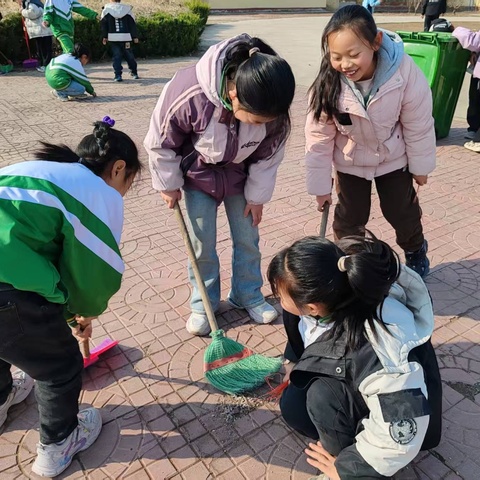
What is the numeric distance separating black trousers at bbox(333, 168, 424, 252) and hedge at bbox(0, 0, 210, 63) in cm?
936

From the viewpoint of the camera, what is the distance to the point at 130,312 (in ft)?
8.60

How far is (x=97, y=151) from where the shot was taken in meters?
1.63

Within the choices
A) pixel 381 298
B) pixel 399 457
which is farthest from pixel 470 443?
pixel 381 298

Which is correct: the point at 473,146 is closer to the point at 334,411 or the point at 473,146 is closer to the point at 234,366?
the point at 234,366

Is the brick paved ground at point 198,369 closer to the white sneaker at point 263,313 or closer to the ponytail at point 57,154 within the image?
the white sneaker at point 263,313

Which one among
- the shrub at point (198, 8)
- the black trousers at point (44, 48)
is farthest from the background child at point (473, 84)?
the shrub at point (198, 8)

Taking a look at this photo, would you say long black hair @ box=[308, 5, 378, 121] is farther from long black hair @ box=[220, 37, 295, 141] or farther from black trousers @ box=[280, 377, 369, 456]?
black trousers @ box=[280, 377, 369, 456]

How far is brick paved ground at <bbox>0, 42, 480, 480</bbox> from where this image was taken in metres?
1.79

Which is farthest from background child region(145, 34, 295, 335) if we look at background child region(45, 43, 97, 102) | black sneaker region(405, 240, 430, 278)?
background child region(45, 43, 97, 102)

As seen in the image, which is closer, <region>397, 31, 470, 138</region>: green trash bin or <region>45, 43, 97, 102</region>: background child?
<region>397, 31, 470, 138</region>: green trash bin

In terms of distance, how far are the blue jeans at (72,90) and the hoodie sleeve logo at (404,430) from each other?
23.2ft

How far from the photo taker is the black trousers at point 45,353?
145 cm

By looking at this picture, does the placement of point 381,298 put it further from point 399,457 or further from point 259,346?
point 259,346

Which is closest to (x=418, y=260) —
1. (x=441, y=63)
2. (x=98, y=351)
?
(x=98, y=351)
